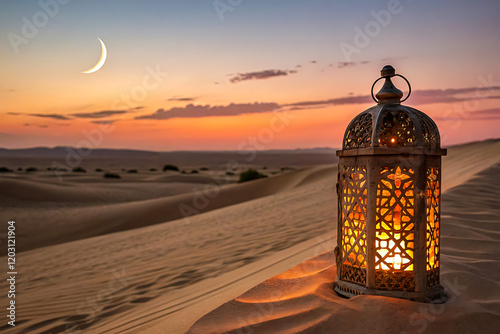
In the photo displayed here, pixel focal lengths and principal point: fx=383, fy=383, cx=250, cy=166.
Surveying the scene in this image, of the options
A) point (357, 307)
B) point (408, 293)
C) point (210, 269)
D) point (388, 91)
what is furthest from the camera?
point (210, 269)

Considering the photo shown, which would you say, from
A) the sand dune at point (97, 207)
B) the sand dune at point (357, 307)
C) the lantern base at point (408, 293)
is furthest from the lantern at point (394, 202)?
the sand dune at point (97, 207)

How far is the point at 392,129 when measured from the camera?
2.76 metres

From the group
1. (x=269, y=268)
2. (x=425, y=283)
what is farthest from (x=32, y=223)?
(x=425, y=283)

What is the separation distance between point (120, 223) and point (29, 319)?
9447mm

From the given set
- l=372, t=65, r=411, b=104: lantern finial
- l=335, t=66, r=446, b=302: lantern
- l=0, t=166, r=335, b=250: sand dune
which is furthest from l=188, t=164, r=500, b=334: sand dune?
l=0, t=166, r=335, b=250: sand dune

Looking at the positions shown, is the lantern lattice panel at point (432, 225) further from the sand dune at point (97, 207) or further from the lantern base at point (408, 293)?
the sand dune at point (97, 207)

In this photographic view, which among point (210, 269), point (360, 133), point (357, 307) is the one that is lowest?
point (210, 269)

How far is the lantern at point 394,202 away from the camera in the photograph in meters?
2.69

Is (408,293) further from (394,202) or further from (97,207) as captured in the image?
(97,207)

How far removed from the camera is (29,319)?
414 cm

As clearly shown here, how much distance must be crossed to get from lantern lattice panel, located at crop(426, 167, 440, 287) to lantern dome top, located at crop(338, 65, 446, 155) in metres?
0.20

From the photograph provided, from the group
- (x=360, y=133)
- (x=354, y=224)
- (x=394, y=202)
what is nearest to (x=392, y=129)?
(x=360, y=133)

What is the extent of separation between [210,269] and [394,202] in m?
3.15

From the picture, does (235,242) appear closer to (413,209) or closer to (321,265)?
(321,265)
